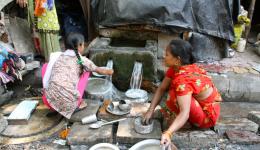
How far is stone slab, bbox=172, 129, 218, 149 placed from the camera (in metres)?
2.91

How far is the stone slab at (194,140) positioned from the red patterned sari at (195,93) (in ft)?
0.38

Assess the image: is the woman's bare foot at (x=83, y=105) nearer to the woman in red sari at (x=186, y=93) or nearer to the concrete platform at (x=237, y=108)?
the woman in red sari at (x=186, y=93)

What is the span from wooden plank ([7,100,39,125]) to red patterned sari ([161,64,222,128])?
72.0 inches

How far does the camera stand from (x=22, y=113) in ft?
11.4

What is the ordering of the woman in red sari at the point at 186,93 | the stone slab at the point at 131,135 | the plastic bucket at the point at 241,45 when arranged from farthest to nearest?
1. the plastic bucket at the point at 241,45
2. the stone slab at the point at 131,135
3. the woman in red sari at the point at 186,93

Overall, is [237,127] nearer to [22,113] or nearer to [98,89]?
[98,89]

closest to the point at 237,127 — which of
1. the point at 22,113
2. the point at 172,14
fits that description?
the point at 172,14

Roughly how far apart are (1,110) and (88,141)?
1599 millimetres

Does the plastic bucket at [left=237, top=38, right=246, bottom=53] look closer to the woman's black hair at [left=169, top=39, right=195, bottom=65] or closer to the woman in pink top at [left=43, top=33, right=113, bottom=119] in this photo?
the woman's black hair at [left=169, top=39, right=195, bottom=65]

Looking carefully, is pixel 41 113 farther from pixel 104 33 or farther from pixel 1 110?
pixel 104 33

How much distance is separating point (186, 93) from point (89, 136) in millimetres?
1198

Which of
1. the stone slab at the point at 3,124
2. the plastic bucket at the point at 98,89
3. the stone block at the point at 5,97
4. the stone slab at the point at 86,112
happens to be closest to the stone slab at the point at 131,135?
the stone slab at the point at 86,112

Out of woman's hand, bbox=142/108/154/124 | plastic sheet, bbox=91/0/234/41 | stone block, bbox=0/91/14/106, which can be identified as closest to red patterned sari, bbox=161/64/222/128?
woman's hand, bbox=142/108/154/124

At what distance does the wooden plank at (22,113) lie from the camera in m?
3.37
